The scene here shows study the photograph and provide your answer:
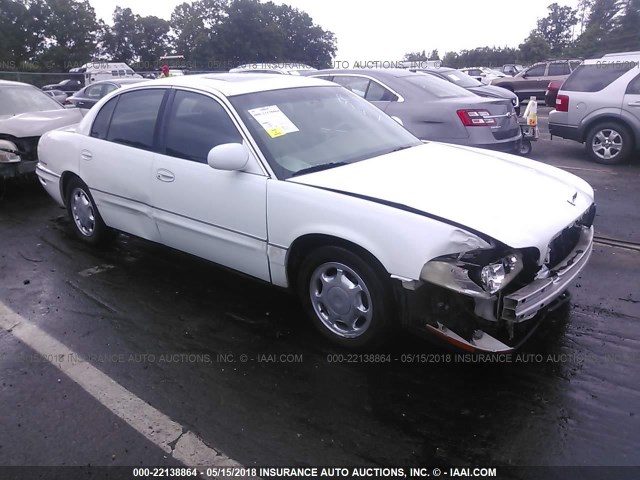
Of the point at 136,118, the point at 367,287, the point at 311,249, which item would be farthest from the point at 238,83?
the point at 367,287

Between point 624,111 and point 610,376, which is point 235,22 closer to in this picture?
point 624,111

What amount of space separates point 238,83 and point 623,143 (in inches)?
288

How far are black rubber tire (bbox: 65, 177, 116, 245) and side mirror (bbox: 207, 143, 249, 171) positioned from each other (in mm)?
2052

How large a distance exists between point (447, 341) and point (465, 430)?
0.46 meters

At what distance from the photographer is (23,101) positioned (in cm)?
802

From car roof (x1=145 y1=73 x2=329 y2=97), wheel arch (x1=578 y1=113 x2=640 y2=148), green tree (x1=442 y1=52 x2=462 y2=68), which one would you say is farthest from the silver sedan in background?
green tree (x1=442 y1=52 x2=462 y2=68)

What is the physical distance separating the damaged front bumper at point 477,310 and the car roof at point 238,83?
204 centimetres

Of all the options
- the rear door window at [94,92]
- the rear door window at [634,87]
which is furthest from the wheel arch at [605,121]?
the rear door window at [94,92]

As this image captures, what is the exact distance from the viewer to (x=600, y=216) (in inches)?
237

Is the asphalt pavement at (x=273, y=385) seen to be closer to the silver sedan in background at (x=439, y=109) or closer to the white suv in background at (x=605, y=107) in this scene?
the silver sedan in background at (x=439, y=109)

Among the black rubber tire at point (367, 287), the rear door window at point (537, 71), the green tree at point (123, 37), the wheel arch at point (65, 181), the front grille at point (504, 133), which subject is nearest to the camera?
the black rubber tire at point (367, 287)

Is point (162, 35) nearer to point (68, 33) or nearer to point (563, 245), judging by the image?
point (68, 33)

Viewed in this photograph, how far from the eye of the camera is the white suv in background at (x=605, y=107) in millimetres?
8469

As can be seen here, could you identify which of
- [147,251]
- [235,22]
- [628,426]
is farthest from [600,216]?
[235,22]
